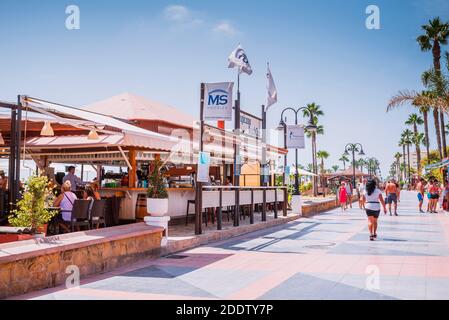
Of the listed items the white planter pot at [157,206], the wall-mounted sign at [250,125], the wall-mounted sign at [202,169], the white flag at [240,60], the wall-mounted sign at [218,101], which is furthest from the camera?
the wall-mounted sign at [250,125]

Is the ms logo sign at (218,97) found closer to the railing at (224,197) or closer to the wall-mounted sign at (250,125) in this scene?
the railing at (224,197)

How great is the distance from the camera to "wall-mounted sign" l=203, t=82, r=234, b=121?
1155 cm

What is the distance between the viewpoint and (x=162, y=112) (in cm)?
1562

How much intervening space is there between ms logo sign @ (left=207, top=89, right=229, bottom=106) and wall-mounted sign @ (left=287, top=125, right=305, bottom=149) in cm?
938

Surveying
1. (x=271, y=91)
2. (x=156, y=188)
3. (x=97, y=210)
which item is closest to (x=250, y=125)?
(x=271, y=91)

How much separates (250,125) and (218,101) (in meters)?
3.62

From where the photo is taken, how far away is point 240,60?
14.4 meters

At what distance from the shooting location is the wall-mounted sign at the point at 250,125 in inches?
568

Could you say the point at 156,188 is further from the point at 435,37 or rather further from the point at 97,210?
the point at 435,37

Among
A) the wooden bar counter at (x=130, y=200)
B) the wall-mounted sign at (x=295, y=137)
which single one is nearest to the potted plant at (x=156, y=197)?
the wooden bar counter at (x=130, y=200)

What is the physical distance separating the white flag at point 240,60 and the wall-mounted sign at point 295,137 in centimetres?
631
